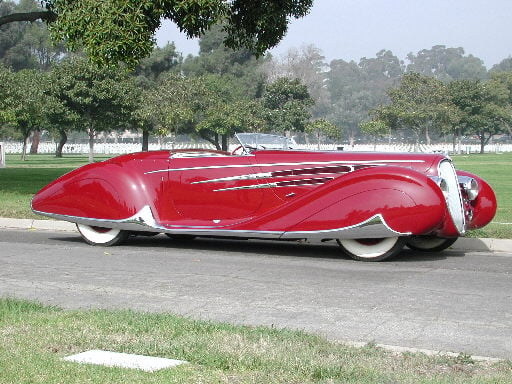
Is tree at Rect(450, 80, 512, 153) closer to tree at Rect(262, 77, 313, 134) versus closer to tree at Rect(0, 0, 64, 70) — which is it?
tree at Rect(262, 77, 313, 134)

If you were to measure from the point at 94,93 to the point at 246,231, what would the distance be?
43.8 metres

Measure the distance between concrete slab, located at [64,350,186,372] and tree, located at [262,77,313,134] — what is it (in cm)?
7149

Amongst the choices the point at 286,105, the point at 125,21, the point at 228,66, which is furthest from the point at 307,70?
the point at 125,21

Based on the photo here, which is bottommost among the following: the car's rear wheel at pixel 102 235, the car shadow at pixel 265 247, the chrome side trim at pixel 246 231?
the car shadow at pixel 265 247

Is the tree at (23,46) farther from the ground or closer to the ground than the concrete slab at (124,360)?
farther from the ground

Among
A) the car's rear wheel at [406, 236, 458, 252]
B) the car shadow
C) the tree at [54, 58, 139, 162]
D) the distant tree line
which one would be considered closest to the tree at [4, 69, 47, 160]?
the distant tree line

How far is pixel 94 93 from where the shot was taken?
53531mm

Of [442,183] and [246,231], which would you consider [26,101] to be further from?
[442,183]

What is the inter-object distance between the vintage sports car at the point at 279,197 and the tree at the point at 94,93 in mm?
41465

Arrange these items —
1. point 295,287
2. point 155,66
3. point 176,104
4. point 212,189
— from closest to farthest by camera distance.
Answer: point 295,287 < point 212,189 < point 176,104 < point 155,66

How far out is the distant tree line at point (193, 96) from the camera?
53375 millimetres

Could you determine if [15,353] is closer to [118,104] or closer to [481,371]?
[481,371]

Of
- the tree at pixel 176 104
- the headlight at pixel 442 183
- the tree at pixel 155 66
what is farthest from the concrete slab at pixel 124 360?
the tree at pixel 155 66

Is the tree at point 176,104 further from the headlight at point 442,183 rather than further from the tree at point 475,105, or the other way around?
the headlight at point 442,183
